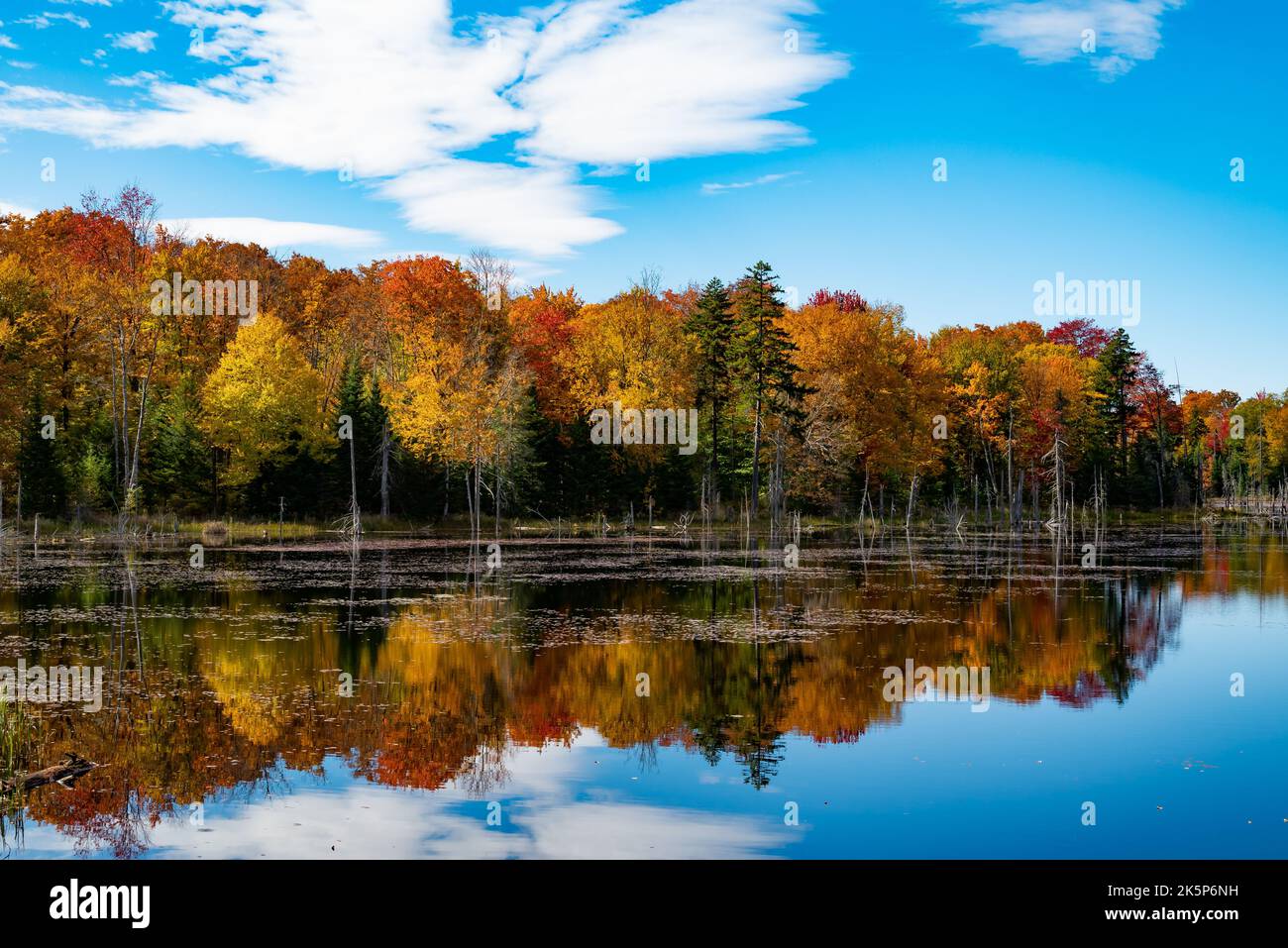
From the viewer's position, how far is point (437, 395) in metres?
58.6

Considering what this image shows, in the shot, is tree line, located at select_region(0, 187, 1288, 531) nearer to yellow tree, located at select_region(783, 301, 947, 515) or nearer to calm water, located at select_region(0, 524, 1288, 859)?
yellow tree, located at select_region(783, 301, 947, 515)

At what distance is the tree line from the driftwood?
119 ft

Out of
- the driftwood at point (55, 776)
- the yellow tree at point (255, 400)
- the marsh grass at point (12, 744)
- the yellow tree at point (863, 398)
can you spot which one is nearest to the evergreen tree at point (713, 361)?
the yellow tree at point (863, 398)

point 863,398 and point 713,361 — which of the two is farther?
point 713,361

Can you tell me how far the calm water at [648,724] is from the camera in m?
10.9

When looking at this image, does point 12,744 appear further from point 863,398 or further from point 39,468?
point 863,398

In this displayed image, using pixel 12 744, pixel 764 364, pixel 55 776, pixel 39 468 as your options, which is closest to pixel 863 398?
pixel 764 364

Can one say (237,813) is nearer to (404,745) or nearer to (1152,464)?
(404,745)

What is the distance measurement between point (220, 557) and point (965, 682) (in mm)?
30863

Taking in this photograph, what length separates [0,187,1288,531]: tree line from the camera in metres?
55.0

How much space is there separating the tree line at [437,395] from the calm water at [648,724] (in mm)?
26783

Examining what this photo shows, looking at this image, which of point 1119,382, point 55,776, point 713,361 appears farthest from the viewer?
point 1119,382

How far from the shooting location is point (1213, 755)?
549 inches

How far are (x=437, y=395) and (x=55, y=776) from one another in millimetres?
47360
